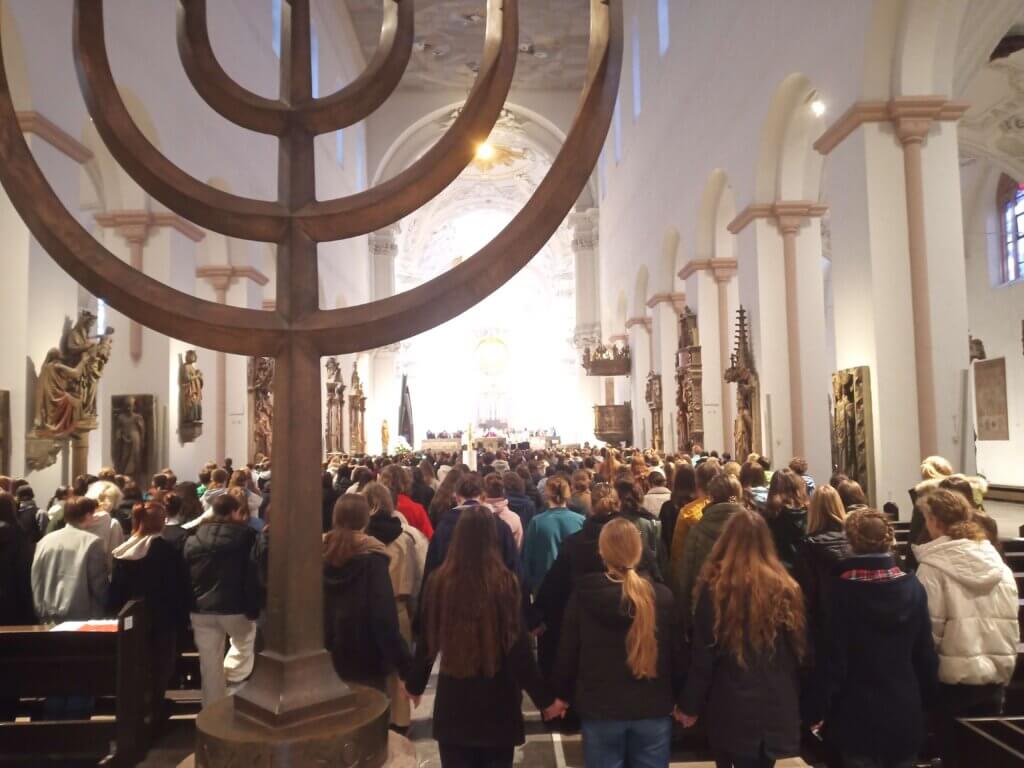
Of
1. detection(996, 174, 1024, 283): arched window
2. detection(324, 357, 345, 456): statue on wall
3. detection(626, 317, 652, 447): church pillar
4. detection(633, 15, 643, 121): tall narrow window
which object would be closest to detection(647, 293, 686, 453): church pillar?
detection(626, 317, 652, 447): church pillar

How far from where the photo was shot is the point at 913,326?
8.37 meters

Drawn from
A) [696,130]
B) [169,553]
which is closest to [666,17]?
[696,130]

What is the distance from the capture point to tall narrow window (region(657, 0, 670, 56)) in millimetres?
18125

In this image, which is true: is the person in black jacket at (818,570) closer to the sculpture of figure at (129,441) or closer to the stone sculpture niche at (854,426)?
the stone sculpture niche at (854,426)

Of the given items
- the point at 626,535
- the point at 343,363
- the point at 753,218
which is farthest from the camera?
the point at 343,363

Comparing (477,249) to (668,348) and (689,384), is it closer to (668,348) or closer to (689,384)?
(689,384)

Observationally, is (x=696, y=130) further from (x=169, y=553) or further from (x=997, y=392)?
(x=169, y=553)

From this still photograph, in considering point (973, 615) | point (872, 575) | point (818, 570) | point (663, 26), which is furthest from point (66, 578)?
point (663, 26)

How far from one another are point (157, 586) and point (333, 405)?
59.5 ft

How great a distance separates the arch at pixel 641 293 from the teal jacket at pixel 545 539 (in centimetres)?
1614

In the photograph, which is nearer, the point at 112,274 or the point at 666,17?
the point at 112,274

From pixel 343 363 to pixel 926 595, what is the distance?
22.9 m

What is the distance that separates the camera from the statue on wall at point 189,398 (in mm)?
12555

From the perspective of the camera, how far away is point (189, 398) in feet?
41.4
